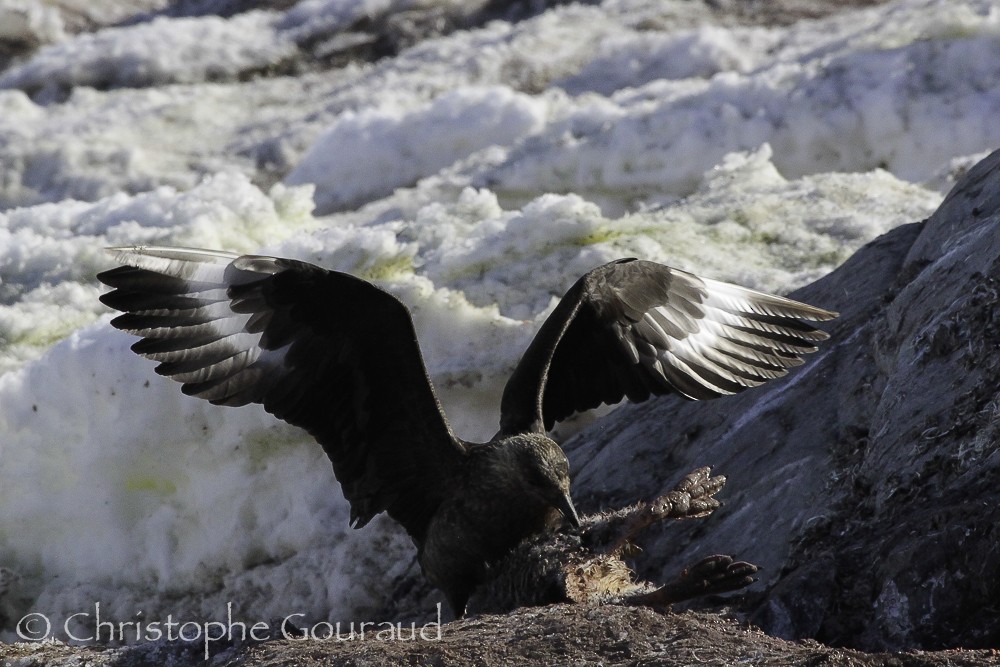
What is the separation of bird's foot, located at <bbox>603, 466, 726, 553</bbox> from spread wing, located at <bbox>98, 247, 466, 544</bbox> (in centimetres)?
88

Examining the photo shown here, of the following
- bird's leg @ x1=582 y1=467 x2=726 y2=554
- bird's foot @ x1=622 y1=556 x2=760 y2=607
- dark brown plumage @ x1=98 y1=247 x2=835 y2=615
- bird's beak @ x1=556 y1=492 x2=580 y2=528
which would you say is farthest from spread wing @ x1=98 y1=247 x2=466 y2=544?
bird's foot @ x1=622 y1=556 x2=760 y2=607

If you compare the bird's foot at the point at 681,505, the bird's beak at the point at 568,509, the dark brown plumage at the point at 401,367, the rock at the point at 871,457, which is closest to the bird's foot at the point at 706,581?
the rock at the point at 871,457

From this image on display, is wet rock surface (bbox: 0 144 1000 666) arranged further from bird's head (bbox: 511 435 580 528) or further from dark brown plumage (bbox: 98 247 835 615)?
bird's head (bbox: 511 435 580 528)

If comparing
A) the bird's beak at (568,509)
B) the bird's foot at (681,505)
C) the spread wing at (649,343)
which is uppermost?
the spread wing at (649,343)

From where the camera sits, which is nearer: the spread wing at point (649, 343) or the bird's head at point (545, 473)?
the bird's head at point (545, 473)

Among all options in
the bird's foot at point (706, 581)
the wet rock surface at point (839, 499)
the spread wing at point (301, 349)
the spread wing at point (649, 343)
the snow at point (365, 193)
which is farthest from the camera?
the snow at point (365, 193)

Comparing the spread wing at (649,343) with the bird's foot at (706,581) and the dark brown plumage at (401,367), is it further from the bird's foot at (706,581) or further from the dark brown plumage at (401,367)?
the bird's foot at (706,581)

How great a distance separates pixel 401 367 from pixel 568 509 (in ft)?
2.76

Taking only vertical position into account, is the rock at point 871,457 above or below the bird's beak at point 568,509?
above

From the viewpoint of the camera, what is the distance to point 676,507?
496cm

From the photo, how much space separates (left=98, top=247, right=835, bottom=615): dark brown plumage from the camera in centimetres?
539

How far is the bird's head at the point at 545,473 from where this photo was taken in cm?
533

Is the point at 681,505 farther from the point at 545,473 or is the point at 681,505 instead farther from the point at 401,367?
the point at 401,367

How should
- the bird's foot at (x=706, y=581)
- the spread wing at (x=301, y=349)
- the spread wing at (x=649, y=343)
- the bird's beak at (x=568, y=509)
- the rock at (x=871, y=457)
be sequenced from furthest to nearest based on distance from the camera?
1. the spread wing at (x=649, y=343)
2. the spread wing at (x=301, y=349)
3. the bird's beak at (x=568, y=509)
4. the bird's foot at (x=706, y=581)
5. the rock at (x=871, y=457)
